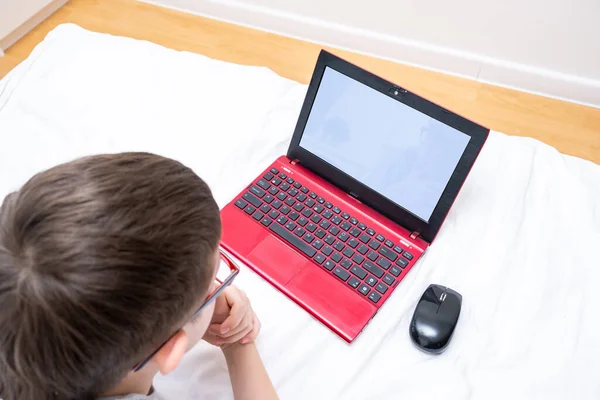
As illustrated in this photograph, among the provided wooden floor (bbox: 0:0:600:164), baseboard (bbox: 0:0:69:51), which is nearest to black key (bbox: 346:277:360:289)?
wooden floor (bbox: 0:0:600:164)

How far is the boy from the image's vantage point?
38 centimetres

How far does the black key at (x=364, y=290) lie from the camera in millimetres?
709

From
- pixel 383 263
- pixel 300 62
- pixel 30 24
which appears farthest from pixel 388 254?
pixel 30 24

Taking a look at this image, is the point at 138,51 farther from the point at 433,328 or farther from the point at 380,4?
the point at 433,328

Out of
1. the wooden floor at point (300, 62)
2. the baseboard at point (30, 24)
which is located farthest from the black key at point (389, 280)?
the baseboard at point (30, 24)

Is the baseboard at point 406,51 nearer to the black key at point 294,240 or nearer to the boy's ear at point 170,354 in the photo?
the black key at point 294,240

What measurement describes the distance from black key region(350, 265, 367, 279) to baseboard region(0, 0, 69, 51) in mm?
1183

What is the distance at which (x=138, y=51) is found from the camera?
1036 millimetres

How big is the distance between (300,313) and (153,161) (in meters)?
0.34

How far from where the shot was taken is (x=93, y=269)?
0.38 m

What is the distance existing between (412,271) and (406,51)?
837mm

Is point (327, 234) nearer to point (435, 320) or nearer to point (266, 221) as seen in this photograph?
point (266, 221)

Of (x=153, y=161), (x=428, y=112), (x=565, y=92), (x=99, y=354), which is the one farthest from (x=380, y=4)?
(x=99, y=354)

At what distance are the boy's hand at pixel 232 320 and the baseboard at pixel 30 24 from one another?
1130 mm
